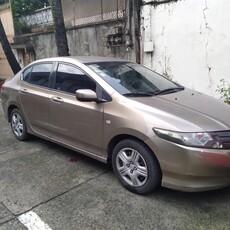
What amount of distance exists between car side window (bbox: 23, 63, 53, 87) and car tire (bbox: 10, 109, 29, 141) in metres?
0.64

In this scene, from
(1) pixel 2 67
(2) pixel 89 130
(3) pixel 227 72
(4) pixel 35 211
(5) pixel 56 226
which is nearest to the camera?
(5) pixel 56 226

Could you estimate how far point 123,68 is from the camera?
4273mm

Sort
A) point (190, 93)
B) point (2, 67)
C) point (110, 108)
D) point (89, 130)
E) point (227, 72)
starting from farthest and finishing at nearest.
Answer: point (2, 67)
point (227, 72)
point (190, 93)
point (89, 130)
point (110, 108)

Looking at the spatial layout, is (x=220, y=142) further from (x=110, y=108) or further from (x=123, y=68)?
(x=123, y=68)

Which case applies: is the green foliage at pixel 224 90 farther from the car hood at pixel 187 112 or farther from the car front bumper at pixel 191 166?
the car front bumper at pixel 191 166

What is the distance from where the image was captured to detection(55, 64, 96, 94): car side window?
390cm

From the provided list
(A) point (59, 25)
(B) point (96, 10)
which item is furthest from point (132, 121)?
(B) point (96, 10)

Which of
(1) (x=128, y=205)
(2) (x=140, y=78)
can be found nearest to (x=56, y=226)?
(1) (x=128, y=205)

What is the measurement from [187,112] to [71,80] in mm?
1740

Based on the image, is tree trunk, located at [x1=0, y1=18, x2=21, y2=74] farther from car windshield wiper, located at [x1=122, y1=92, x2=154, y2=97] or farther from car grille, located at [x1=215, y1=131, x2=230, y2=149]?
car grille, located at [x1=215, y1=131, x2=230, y2=149]

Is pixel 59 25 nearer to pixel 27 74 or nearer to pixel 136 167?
pixel 27 74

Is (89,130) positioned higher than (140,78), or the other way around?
(140,78)

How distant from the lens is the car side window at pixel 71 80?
3.90 m

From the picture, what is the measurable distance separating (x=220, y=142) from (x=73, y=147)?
6.69 feet
